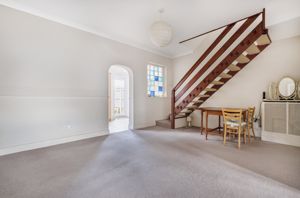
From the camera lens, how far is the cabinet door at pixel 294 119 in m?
3.40

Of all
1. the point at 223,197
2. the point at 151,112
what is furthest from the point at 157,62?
the point at 223,197

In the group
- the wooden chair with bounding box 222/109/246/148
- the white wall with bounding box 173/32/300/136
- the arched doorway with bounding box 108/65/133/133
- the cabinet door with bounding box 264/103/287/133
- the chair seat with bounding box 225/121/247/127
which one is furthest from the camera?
the arched doorway with bounding box 108/65/133/133

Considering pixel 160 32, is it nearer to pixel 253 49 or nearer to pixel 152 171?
pixel 152 171

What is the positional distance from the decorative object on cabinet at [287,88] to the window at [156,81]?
3.76m

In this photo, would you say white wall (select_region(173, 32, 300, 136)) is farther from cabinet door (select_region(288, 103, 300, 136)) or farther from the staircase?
→ cabinet door (select_region(288, 103, 300, 136))

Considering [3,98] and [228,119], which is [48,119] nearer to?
[3,98]

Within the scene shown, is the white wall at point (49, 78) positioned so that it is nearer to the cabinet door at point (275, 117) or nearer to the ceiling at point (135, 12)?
the ceiling at point (135, 12)

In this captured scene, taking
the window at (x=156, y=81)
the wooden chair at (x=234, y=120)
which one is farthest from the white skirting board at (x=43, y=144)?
the wooden chair at (x=234, y=120)

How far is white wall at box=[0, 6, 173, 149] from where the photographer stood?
293 centimetres

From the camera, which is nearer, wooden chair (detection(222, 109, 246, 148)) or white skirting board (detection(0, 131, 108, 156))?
white skirting board (detection(0, 131, 108, 156))

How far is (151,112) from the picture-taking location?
5.69 meters

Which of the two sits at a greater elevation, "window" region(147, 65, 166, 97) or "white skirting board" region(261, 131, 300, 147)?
"window" region(147, 65, 166, 97)

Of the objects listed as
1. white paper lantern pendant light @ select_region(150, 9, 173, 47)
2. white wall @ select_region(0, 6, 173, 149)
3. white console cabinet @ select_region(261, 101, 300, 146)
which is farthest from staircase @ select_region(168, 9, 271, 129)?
white wall @ select_region(0, 6, 173, 149)

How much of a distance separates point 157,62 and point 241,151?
417 centimetres
